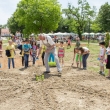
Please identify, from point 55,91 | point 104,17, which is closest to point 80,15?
point 104,17

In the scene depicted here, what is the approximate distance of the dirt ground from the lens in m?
5.32

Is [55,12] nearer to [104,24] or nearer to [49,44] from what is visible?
[104,24]

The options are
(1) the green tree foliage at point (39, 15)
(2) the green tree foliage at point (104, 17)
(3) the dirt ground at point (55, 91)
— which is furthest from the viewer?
(2) the green tree foliage at point (104, 17)

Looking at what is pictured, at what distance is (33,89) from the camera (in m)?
6.62

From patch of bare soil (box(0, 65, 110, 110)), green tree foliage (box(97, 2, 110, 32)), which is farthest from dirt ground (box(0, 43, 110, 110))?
green tree foliage (box(97, 2, 110, 32))

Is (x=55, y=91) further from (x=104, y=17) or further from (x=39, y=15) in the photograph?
(x=104, y=17)

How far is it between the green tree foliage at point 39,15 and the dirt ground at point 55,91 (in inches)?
1207

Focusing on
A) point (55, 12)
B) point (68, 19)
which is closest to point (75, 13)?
point (68, 19)

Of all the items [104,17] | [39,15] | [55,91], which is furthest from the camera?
[104,17]

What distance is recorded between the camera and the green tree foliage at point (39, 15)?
3866cm

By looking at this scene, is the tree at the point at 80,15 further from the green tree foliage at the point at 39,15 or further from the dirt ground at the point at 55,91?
the dirt ground at the point at 55,91

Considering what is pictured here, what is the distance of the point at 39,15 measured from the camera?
38.5 m

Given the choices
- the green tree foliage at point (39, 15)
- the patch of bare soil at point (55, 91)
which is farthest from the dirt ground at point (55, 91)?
the green tree foliage at point (39, 15)

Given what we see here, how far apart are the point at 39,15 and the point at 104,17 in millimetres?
27315
